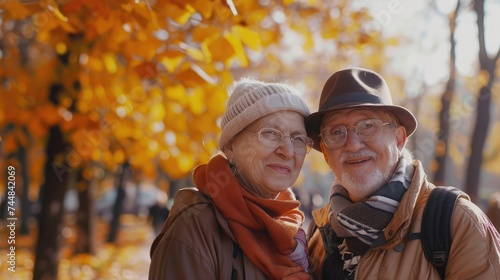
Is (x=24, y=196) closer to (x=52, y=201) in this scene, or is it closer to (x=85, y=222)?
(x=85, y=222)

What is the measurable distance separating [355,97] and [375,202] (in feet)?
1.97

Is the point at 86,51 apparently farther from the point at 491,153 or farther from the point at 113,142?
the point at 491,153

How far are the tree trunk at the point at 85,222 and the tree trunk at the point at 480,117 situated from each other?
28.7ft

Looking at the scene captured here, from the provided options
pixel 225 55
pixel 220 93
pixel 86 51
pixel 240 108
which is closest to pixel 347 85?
pixel 240 108

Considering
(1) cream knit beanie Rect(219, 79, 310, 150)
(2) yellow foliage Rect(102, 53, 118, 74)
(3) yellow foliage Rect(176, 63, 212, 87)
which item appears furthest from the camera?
(2) yellow foliage Rect(102, 53, 118, 74)

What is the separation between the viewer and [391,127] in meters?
3.69

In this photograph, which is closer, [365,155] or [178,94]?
[365,155]

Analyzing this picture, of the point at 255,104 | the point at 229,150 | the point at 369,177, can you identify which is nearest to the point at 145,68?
the point at 229,150

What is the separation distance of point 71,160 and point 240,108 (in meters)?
6.67

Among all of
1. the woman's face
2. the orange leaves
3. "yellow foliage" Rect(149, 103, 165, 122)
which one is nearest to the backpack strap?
the woman's face

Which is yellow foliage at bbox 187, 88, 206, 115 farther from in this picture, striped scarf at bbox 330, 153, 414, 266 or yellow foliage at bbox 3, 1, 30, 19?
striped scarf at bbox 330, 153, 414, 266

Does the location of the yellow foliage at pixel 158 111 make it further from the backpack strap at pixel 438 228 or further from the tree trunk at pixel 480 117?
the backpack strap at pixel 438 228

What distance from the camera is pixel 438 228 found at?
320 cm

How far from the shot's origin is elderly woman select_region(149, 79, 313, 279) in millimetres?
3164
